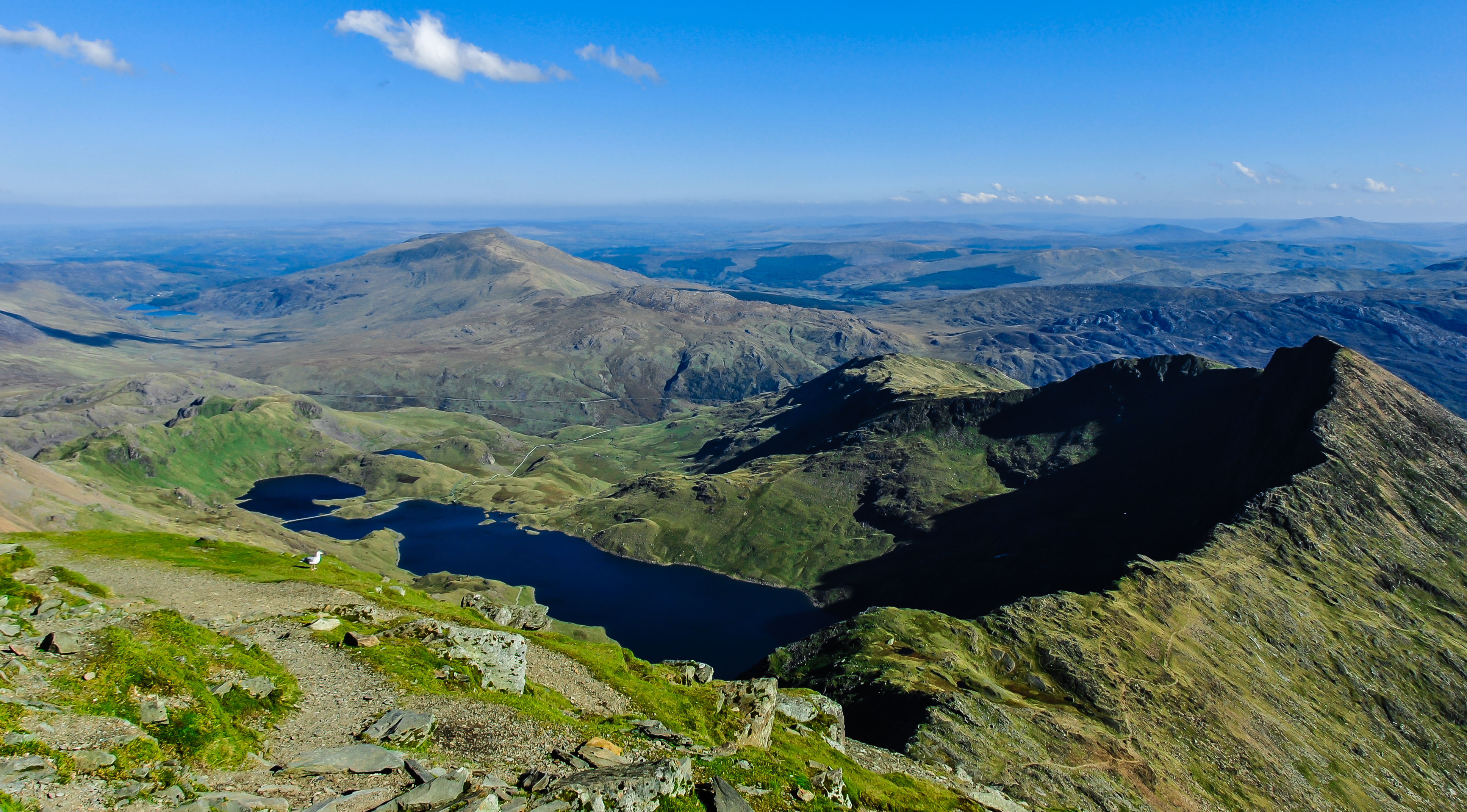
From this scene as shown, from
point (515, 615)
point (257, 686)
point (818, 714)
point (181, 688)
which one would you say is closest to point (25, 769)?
point (181, 688)

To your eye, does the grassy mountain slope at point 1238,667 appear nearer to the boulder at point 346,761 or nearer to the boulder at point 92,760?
the boulder at point 346,761

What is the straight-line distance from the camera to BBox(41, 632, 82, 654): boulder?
36.2 m

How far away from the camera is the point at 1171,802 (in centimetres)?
9406

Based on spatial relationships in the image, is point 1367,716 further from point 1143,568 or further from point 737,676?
point 737,676

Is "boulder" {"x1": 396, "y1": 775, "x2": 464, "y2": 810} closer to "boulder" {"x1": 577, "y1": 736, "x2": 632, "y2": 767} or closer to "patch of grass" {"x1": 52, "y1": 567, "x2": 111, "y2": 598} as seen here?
"boulder" {"x1": 577, "y1": 736, "x2": 632, "y2": 767}

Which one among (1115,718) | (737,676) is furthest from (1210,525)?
(737,676)

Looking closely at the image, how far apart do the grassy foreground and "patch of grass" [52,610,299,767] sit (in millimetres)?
65

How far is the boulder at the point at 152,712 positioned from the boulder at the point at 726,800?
2596 cm

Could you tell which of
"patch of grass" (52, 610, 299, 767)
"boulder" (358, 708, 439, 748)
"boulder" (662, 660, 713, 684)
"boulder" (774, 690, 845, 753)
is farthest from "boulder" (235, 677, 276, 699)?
"boulder" (774, 690, 845, 753)

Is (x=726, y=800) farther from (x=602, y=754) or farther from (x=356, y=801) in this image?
(x=356, y=801)

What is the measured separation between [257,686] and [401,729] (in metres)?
8.74

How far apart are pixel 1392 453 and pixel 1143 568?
91.5 metres

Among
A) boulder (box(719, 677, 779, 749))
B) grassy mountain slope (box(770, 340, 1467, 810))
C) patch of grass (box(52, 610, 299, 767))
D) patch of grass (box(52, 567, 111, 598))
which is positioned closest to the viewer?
patch of grass (box(52, 610, 299, 767))

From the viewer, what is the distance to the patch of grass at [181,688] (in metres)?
32.2
